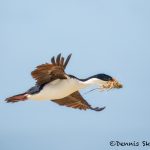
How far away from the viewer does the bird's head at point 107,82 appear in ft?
66.5

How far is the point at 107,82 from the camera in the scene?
2064 cm

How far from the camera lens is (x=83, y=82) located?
20.3m

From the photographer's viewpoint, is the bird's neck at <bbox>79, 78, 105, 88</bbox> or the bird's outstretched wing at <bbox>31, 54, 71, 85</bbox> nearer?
the bird's outstretched wing at <bbox>31, 54, 71, 85</bbox>

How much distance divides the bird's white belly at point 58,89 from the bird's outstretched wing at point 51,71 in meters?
0.11

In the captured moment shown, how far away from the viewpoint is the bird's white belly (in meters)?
20.1

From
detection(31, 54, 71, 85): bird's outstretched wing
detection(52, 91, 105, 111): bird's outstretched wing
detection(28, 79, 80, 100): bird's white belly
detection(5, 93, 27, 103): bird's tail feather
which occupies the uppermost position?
detection(31, 54, 71, 85): bird's outstretched wing

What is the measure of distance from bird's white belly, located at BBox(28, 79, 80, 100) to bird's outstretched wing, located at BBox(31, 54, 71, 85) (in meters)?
0.11

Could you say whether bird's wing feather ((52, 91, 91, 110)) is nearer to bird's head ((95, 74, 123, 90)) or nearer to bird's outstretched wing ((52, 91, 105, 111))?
bird's outstretched wing ((52, 91, 105, 111))

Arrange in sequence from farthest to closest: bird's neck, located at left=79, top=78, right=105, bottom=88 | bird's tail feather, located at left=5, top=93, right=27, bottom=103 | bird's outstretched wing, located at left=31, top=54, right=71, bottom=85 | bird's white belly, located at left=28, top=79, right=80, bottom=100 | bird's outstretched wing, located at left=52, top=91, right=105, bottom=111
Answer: bird's outstretched wing, located at left=52, top=91, right=105, bottom=111 → bird's tail feather, located at left=5, top=93, right=27, bottom=103 → bird's neck, located at left=79, top=78, right=105, bottom=88 → bird's white belly, located at left=28, top=79, right=80, bottom=100 → bird's outstretched wing, located at left=31, top=54, right=71, bottom=85

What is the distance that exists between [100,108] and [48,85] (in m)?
1.32

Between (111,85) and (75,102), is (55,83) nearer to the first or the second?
(111,85)

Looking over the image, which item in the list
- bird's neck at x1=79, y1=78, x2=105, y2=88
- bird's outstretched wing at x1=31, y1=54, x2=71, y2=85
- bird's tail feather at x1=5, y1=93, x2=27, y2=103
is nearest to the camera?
bird's outstretched wing at x1=31, y1=54, x2=71, y2=85

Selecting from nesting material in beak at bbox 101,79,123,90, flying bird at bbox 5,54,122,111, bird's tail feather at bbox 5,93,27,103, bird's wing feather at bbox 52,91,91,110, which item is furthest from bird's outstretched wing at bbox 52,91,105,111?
nesting material in beak at bbox 101,79,123,90

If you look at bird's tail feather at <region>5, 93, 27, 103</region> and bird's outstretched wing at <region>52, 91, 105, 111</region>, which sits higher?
bird's tail feather at <region>5, 93, 27, 103</region>
